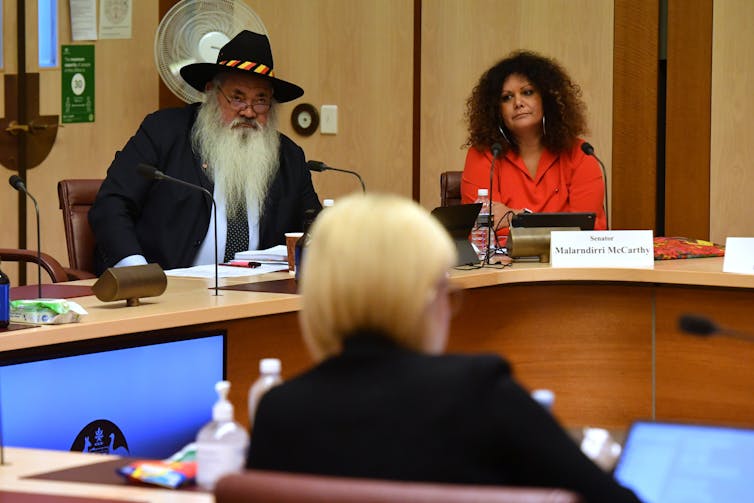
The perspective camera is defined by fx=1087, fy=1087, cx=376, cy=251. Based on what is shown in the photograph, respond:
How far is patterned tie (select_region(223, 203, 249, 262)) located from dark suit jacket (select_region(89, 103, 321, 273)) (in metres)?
0.07

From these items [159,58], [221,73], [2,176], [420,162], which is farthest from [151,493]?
[2,176]

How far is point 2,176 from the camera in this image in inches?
228

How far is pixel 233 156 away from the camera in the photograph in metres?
4.15

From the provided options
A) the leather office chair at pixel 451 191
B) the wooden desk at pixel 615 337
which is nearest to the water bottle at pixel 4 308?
the wooden desk at pixel 615 337

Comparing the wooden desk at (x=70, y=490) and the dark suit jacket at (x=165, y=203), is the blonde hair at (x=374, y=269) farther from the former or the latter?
the dark suit jacket at (x=165, y=203)

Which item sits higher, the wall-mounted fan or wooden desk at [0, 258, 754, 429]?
the wall-mounted fan

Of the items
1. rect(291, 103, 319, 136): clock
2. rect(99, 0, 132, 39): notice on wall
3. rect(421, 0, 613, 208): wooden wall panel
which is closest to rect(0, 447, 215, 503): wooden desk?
rect(421, 0, 613, 208): wooden wall panel

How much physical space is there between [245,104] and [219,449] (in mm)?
2993

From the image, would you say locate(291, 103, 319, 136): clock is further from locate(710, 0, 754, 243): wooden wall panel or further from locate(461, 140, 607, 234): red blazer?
locate(710, 0, 754, 243): wooden wall panel

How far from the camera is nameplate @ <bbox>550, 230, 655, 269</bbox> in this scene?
335 cm

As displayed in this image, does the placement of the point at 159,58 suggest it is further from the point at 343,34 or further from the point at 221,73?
the point at 343,34

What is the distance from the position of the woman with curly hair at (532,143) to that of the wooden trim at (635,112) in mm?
637

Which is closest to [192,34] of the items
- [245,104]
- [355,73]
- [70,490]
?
[245,104]

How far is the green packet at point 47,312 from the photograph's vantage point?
231 centimetres
